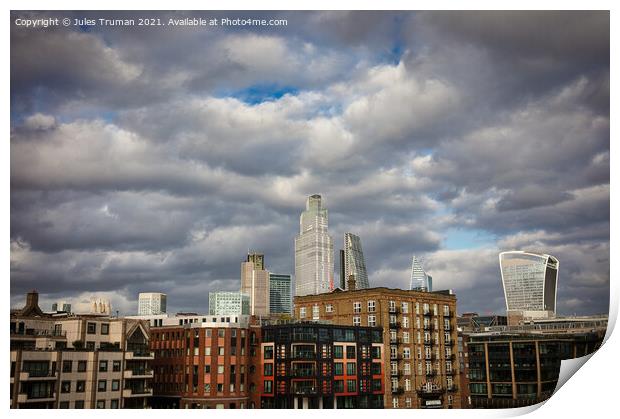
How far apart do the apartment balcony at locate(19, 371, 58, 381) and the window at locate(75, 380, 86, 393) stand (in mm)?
2993

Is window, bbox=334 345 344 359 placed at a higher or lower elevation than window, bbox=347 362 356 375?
higher

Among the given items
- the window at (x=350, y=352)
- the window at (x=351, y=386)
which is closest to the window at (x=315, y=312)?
the window at (x=350, y=352)

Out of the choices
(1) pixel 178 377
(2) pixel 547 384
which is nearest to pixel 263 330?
Answer: (1) pixel 178 377

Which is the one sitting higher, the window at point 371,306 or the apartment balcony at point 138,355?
the window at point 371,306

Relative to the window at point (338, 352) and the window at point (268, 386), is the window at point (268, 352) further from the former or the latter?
the window at point (338, 352)

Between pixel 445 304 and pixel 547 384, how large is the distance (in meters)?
22.7

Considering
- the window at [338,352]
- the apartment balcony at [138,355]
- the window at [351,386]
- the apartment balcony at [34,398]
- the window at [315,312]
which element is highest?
the window at [315,312]

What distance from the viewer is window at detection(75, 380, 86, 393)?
7625 cm

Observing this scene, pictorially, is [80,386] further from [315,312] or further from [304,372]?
[315,312]

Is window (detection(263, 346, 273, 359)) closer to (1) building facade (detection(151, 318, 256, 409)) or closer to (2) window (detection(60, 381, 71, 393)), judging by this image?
(1) building facade (detection(151, 318, 256, 409))

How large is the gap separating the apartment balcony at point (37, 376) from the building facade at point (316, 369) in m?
34.1

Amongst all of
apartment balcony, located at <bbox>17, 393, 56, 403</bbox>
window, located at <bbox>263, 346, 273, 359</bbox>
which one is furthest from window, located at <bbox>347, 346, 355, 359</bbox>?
apartment balcony, located at <bbox>17, 393, 56, 403</bbox>

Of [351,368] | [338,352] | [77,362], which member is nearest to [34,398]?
[77,362]

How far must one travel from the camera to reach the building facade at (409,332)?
108938mm
